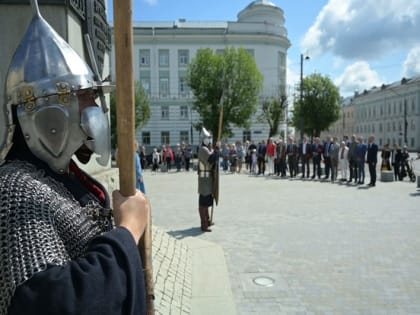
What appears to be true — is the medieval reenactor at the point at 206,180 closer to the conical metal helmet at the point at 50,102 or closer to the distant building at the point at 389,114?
the conical metal helmet at the point at 50,102

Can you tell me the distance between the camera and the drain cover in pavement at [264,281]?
4.80 meters

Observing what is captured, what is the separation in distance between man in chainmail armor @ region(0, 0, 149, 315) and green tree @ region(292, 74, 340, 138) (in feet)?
144

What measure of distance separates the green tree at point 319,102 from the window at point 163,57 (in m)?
19.0

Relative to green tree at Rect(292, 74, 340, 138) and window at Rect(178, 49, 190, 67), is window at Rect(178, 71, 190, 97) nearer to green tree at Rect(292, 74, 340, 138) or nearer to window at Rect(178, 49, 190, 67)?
window at Rect(178, 49, 190, 67)

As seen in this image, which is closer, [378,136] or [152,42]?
[152,42]

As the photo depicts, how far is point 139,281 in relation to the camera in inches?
47.7

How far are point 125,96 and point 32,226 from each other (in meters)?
0.60

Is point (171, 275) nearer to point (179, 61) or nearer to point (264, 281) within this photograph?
point (264, 281)

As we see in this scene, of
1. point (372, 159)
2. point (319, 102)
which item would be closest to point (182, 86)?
point (319, 102)

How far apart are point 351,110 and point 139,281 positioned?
110524 mm

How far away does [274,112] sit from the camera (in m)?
46.2

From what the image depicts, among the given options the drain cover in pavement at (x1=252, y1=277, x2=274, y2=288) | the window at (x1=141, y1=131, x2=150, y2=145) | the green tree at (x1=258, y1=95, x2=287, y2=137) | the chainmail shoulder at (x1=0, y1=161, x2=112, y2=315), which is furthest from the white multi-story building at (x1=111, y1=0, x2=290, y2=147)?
the chainmail shoulder at (x1=0, y1=161, x2=112, y2=315)

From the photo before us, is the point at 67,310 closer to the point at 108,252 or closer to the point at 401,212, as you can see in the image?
the point at 108,252

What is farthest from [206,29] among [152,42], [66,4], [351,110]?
[351,110]
